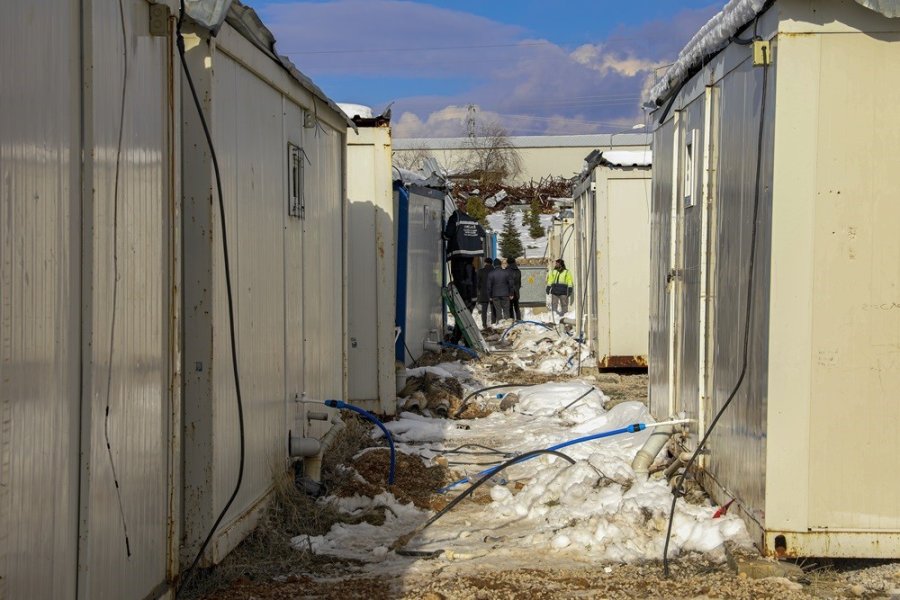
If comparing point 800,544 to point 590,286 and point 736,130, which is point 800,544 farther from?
point 590,286

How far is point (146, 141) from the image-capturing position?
4473 millimetres

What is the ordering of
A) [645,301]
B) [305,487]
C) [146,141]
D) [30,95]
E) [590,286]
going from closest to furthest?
1. [30,95]
2. [146,141]
3. [305,487]
4. [645,301]
5. [590,286]

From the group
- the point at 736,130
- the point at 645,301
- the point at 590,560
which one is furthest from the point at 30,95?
the point at 645,301

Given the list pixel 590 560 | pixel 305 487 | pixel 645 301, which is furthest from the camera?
pixel 645 301

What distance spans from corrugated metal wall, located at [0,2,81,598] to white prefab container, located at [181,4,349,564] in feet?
5.15

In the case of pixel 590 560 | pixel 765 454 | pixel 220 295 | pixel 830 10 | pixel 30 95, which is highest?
pixel 830 10

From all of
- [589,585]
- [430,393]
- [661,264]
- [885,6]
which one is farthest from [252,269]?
[430,393]

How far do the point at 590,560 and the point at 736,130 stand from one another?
2686 mm

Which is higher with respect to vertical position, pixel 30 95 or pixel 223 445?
pixel 30 95

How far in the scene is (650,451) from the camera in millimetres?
7645

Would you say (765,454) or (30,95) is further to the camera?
(765,454)

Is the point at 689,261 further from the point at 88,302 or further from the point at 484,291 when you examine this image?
the point at 484,291

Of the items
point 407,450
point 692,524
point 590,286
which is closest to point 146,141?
point 692,524

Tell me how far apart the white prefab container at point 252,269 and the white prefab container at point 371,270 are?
1.64 metres
